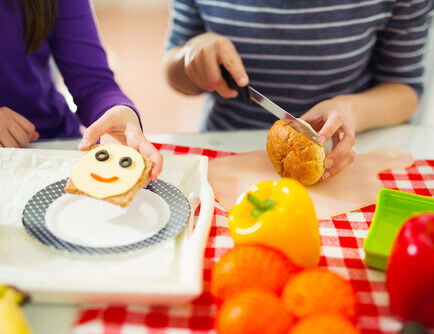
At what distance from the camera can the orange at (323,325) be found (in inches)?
17.6

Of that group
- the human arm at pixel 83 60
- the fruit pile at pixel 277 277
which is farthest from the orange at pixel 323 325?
the human arm at pixel 83 60

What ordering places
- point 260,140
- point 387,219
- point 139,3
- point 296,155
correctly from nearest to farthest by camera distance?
point 387,219, point 296,155, point 260,140, point 139,3

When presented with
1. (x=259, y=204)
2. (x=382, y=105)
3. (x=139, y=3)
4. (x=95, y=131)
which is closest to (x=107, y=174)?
(x=95, y=131)

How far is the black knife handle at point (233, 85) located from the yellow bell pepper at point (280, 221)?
0.32 m

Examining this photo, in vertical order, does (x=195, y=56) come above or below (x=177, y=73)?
above

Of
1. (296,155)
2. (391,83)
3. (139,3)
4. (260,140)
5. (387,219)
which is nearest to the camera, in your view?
(387,219)

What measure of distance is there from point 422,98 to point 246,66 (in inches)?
23.2

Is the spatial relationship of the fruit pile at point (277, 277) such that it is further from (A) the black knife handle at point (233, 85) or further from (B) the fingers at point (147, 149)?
(A) the black knife handle at point (233, 85)

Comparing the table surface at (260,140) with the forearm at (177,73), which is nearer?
the table surface at (260,140)

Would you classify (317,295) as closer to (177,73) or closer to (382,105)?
(382,105)

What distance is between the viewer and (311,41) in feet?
3.55

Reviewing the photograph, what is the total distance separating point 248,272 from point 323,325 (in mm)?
120

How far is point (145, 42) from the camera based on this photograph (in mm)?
3607

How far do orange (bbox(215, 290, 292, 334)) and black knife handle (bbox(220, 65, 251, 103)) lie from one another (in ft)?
1.66
